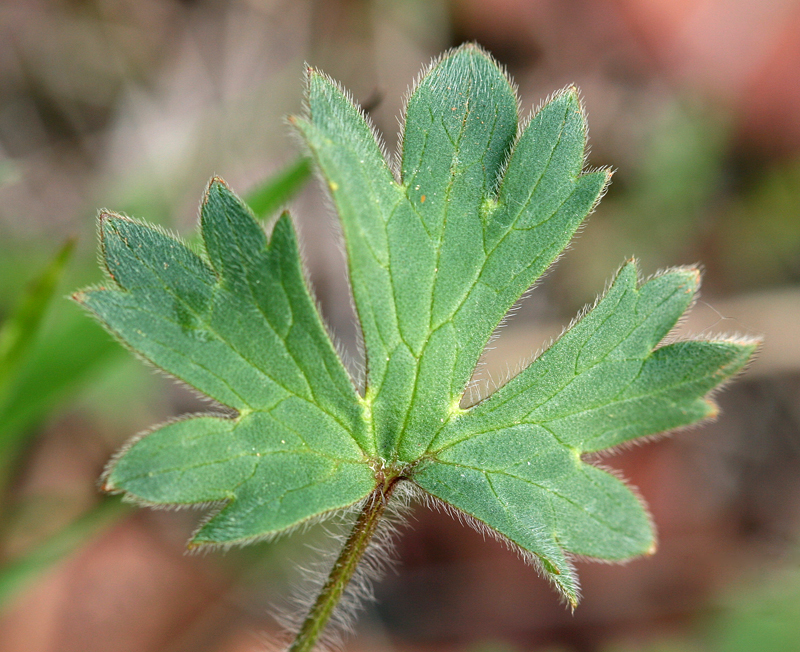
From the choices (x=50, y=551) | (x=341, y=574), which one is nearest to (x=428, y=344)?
(x=341, y=574)

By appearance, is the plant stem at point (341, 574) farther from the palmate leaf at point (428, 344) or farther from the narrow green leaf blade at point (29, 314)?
the narrow green leaf blade at point (29, 314)

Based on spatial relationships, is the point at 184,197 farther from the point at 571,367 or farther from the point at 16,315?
the point at 571,367

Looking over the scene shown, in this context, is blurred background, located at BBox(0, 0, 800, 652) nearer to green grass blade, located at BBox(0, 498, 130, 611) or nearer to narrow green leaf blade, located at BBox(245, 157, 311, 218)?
green grass blade, located at BBox(0, 498, 130, 611)

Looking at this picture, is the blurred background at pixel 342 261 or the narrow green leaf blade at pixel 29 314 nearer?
the narrow green leaf blade at pixel 29 314

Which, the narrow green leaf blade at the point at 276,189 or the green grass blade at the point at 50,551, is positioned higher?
the narrow green leaf blade at the point at 276,189

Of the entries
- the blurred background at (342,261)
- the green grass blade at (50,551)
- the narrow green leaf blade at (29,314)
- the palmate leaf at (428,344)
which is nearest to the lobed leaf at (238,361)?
the palmate leaf at (428,344)

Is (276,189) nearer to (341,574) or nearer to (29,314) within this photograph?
(29,314)
